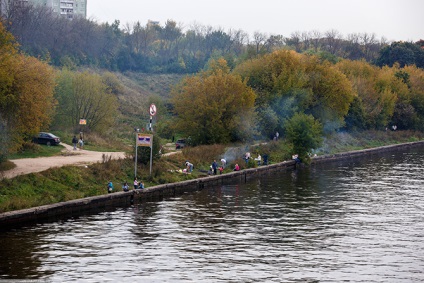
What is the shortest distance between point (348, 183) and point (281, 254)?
31360 millimetres

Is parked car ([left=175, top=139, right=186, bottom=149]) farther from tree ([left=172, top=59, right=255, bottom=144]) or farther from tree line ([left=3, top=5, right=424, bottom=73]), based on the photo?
tree line ([left=3, top=5, right=424, bottom=73])

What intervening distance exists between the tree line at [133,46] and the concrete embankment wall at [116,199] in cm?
5022

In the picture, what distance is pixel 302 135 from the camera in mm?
77250

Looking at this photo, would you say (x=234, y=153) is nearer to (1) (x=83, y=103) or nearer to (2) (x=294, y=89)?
(1) (x=83, y=103)

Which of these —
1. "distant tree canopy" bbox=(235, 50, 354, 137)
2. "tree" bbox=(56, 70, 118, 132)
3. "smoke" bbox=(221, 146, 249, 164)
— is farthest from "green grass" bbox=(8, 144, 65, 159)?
"distant tree canopy" bbox=(235, 50, 354, 137)

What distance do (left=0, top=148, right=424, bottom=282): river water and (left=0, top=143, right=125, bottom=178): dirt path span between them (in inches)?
321

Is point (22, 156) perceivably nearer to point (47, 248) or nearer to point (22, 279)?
point (47, 248)

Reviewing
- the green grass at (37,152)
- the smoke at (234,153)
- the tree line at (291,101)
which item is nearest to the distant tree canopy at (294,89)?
the tree line at (291,101)

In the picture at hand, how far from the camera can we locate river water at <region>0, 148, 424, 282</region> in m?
31.5

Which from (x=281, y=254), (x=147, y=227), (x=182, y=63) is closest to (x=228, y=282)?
(x=281, y=254)

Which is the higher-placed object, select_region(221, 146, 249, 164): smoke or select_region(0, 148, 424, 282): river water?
select_region(221, 146, 249, 164): smoke

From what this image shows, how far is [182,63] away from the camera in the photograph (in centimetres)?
16462

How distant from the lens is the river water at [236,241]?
103ft

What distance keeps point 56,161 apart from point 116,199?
9.65m
